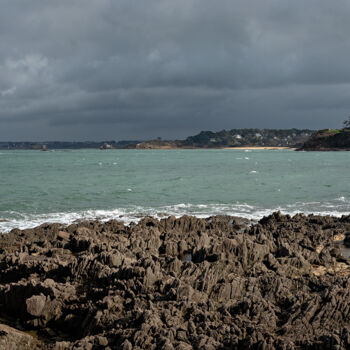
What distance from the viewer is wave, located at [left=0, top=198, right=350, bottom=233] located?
1944 cm

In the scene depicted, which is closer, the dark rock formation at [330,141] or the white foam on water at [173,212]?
the white foam on water at [173,212]

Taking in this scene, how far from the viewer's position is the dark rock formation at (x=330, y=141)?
157 m

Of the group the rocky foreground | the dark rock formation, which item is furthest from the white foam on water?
the dark rock formation

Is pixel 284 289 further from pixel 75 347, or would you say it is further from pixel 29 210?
pixel 29 210

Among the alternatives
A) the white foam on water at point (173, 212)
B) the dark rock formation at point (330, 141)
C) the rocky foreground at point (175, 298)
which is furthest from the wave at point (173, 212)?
the dark rock formation at point (330, 141)

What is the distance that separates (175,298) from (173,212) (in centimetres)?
1462

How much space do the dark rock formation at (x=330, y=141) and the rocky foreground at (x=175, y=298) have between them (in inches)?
6178

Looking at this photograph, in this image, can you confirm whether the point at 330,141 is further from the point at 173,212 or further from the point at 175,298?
the point at 175,298

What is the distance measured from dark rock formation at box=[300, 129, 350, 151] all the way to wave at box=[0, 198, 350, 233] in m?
143

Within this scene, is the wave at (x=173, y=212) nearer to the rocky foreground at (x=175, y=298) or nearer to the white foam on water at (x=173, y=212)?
the white foam on water at (x=173, y=212)

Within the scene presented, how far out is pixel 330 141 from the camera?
163m

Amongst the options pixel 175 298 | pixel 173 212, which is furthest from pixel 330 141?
pixel 175 298

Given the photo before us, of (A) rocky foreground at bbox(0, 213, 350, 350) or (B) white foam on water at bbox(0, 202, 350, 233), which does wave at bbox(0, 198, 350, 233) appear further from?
(A) rocky foreground at bbox(0, 213, 350, 350)

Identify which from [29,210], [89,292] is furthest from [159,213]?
[89,292]
